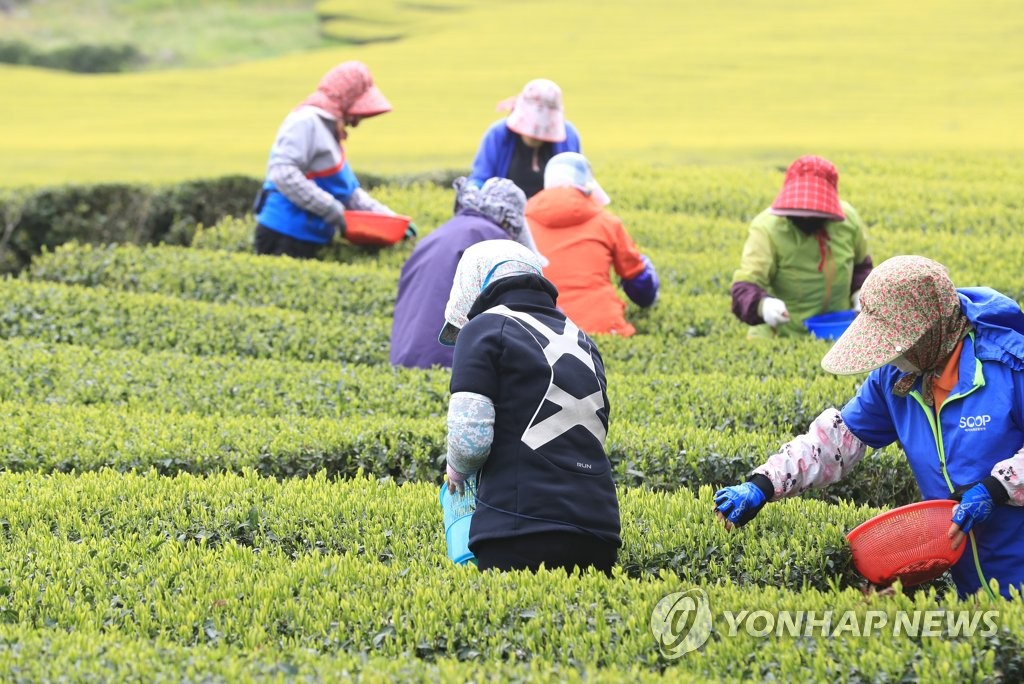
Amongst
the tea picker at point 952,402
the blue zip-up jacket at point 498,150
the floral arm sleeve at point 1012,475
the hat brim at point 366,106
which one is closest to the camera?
the floral arm sleeve at point 1012,475

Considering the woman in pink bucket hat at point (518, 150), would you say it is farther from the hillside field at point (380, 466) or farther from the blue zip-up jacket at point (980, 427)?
the blue zip-up jacket at point (980, 427)

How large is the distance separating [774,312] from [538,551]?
14.2ft

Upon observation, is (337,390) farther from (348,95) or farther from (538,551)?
(348,95)

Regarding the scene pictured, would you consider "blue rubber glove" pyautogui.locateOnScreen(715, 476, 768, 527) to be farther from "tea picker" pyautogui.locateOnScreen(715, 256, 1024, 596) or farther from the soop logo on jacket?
the soop logo on jacket

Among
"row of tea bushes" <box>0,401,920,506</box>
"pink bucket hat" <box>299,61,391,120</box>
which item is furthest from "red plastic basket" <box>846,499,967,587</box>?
"pink bucket hat" <box>299,61,391,120</box>

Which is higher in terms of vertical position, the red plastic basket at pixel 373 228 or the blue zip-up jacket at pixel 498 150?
the blue zip-up jacket at pixel 498 150

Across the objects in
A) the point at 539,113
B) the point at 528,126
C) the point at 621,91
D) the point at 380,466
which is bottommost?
the point at 380,466

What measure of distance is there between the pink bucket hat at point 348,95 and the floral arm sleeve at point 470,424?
7143 mm

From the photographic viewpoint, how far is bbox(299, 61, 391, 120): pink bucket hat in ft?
36.2

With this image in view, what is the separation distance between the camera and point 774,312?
27.4 feet

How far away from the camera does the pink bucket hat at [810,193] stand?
840 centimetres

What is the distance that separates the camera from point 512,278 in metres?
4.65

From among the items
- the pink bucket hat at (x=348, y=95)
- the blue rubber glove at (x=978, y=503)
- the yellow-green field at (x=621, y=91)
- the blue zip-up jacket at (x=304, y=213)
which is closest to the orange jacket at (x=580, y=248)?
the pink bucket hat at (x=348, y=95)

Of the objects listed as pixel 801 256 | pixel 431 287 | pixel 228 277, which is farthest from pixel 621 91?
pixel 431 287
